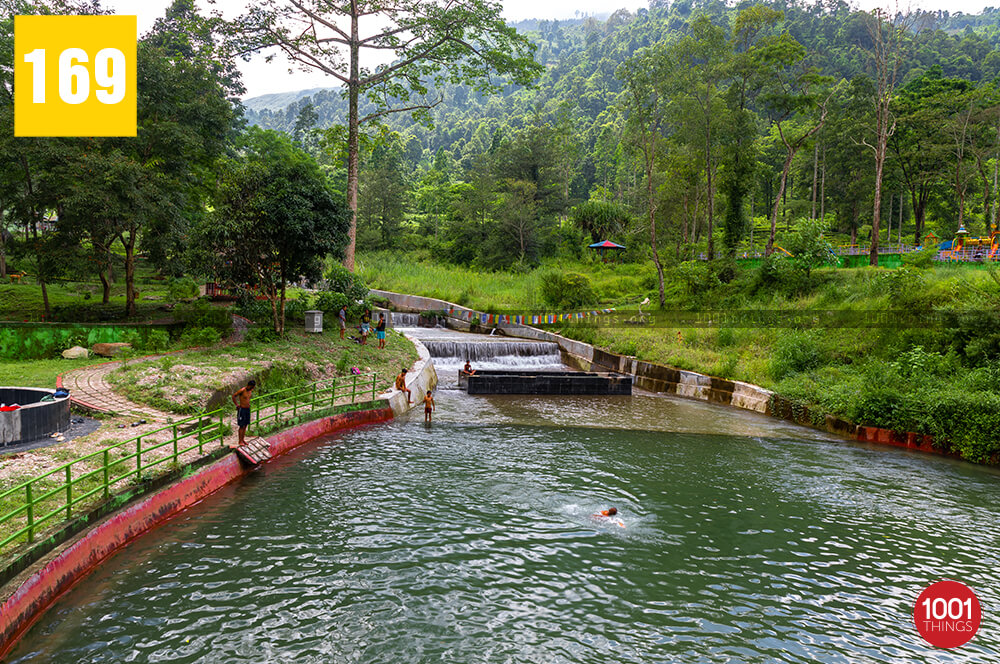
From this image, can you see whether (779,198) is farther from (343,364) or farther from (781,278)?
(343,364)

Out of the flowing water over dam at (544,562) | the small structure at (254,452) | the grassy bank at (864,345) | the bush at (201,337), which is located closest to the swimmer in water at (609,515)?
the flowing water over dam at (544,562)

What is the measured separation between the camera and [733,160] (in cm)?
3347

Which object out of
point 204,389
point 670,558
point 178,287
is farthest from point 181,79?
point 670,558

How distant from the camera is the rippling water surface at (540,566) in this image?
634cm

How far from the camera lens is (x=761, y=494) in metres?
11.3

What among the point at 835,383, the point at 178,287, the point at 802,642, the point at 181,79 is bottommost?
the point at 802,642

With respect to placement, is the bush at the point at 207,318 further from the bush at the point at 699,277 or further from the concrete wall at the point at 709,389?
the bush at the point at 699,277

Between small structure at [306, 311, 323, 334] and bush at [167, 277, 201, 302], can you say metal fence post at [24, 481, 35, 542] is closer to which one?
small structure at [306, 311, 323, 334]

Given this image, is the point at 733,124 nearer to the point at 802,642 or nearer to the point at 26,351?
the point at 802,642

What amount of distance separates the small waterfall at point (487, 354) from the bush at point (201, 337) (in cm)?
1027

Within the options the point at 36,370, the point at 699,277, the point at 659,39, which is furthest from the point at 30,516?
the point at 659,39

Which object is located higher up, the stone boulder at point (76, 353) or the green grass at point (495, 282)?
the green grass at point (495, 282)

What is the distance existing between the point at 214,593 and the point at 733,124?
113ft

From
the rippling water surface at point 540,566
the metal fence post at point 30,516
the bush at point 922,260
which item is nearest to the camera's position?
the rippling water surface at point 540,566
